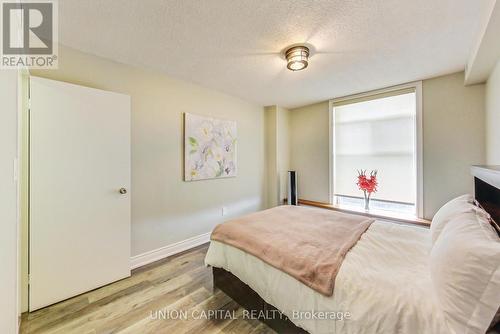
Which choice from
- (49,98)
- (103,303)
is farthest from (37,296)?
(49,98)

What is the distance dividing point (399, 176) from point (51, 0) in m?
4.10

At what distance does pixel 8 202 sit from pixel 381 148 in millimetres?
3924

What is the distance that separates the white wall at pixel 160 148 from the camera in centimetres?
214

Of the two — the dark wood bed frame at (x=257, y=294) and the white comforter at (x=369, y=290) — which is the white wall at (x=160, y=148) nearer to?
the dark wood bed frame at (x=257, y=294)

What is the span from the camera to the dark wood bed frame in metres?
1.41

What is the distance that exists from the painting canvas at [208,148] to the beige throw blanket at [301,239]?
117cm

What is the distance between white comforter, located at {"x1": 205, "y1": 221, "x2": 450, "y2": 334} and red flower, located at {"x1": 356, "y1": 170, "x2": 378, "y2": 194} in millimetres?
1482

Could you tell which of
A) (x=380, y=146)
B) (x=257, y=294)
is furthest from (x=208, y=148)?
(x=380, y=146)

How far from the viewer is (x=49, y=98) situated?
5.73ft

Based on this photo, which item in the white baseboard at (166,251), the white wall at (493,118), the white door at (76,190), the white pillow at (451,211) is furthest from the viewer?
the white baseboard at (166,251)

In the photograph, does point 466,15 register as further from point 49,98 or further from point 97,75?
point 49,98

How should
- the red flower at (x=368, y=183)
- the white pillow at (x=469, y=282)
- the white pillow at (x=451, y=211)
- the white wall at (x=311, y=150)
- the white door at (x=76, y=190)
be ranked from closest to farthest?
1. the white pillow at (x=469, y=282)
2. the white pillow at (x=451, y=211)
3. the white door at (x=76, y=190)
4. the red flower at (x=368, y=183)
5. the white wall at (x=311, y=150)
